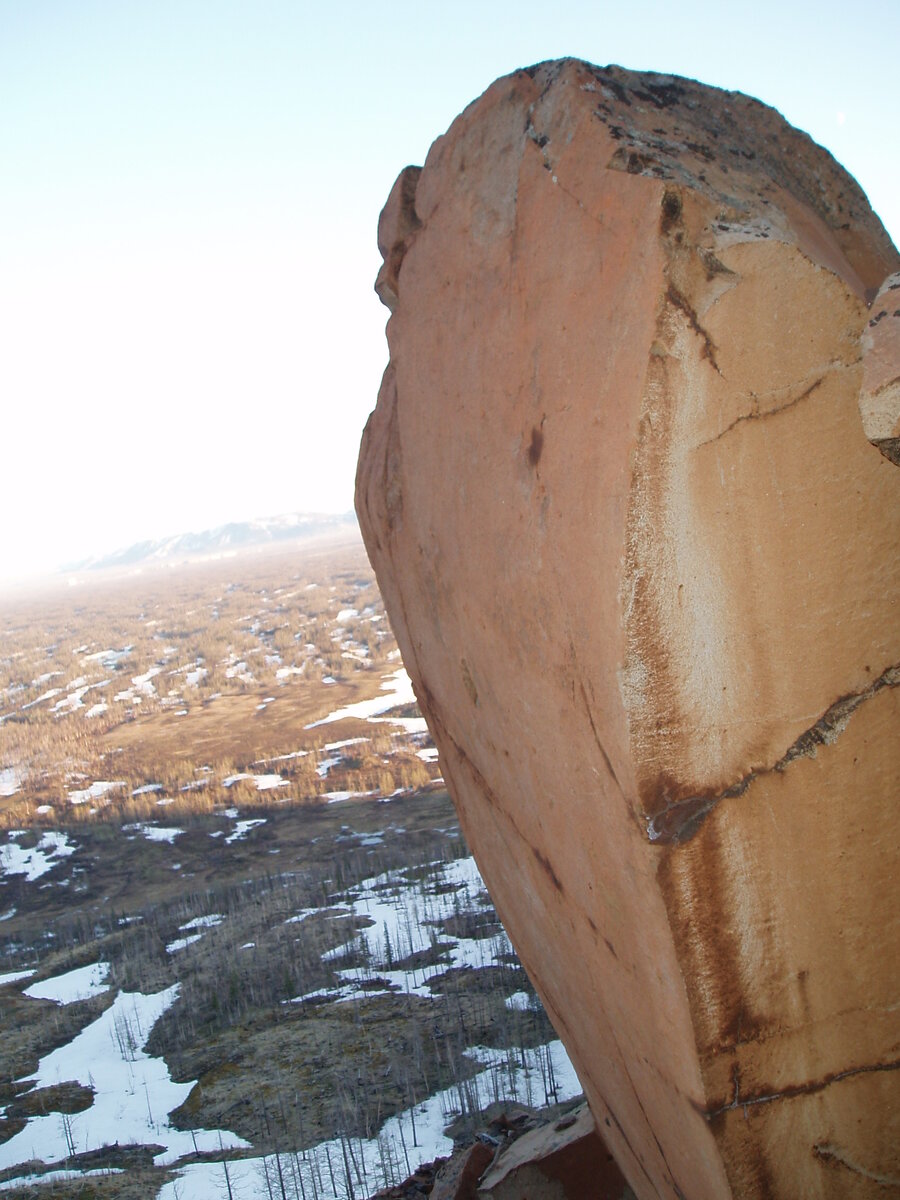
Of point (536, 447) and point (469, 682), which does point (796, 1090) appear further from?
point (536, 447)

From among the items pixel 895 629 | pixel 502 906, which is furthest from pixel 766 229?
pixel 502 906

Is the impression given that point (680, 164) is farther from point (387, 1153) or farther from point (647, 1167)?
point (387, 1153)

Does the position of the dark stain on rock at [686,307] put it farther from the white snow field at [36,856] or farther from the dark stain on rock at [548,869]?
the white snow field at [36,856]

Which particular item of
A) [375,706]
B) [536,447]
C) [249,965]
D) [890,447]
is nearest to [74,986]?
[249,965]

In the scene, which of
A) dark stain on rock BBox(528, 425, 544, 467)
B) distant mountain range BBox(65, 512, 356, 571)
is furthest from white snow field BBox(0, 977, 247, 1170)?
distant mountain range BBox(65, 512, 356, 571)

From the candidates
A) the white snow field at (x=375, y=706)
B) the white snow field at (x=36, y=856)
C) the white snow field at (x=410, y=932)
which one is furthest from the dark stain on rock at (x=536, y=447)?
the white snow field at (x=375, y=706)

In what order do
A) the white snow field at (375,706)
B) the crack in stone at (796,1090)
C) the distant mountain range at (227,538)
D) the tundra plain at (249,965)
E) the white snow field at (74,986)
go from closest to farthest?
the crack in stone at (796,1090) < the tundra plain at (249,965) < the white snow field at (74,986) < the white snow field at (375,706) < the distant mountain range at (227,538)

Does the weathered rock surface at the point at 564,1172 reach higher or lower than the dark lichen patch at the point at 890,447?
lower
